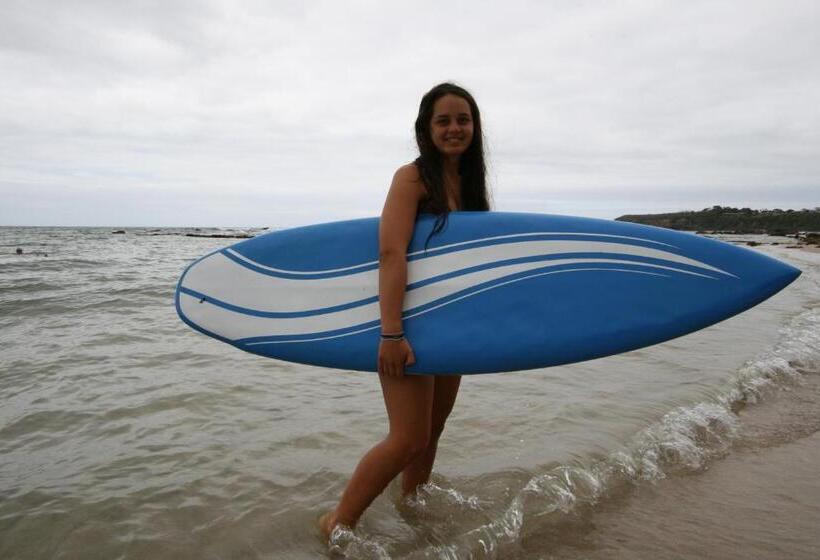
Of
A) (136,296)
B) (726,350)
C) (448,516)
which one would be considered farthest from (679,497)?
(136,296)

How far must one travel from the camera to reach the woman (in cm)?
172

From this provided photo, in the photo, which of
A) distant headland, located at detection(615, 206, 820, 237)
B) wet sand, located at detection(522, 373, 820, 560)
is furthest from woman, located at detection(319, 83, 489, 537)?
distant headland, located at detection(615, 206, 820, 237)

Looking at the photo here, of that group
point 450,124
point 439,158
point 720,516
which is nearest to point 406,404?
point 439,158

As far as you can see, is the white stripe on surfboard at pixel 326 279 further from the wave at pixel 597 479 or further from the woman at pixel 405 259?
the wave at pixel 597 479

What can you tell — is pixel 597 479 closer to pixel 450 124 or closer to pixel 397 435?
pixel 397 435

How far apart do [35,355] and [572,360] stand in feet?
15.0

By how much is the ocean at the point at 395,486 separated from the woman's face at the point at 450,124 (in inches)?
57.1

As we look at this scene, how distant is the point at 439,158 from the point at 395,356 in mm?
720

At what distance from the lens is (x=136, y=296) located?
26.3 feet

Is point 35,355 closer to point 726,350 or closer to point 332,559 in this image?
point 332,559

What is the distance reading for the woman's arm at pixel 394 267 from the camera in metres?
1.71

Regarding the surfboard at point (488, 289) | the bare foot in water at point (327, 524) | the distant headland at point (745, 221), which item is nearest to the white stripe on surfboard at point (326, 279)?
the surfboard at point (488, 289)

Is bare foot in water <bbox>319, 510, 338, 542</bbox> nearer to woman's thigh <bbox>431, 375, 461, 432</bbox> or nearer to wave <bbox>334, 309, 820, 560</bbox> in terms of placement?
wave <bbox>334, 309, 820, 560</bbox>

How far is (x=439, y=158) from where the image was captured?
1.90 m
